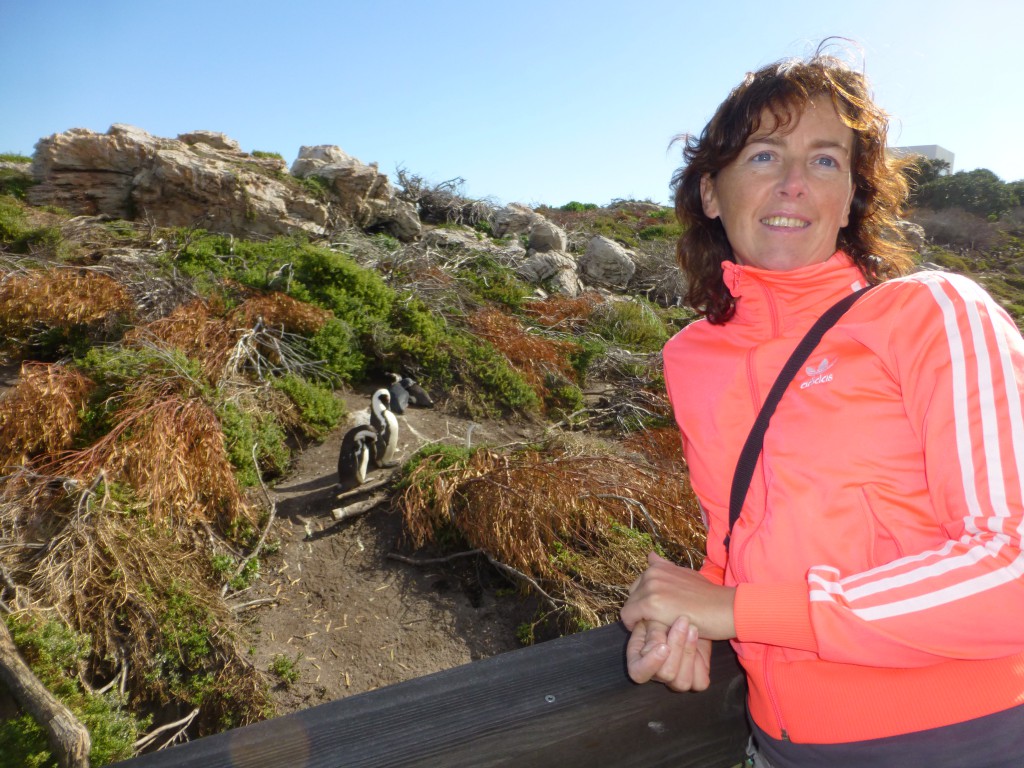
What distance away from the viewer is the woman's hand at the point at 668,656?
1056 millimetres

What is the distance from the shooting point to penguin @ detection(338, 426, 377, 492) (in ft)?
17.0

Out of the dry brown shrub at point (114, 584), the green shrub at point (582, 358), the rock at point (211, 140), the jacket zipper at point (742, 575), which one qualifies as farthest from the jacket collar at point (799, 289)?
the rock at point (211, 140)

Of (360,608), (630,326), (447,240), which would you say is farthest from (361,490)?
(447,240)

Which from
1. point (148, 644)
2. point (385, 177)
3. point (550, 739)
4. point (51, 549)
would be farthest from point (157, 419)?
point (385, 177)

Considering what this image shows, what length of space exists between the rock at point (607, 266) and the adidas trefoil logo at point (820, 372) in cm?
1310

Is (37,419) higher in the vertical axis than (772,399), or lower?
lower

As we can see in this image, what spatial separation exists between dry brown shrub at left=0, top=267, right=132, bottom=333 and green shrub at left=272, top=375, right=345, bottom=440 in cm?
179

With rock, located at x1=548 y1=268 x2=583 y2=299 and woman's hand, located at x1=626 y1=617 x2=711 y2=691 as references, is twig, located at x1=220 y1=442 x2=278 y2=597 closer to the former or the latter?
woman's hand, located at x1=626 y1=617 x2=711 y2=691

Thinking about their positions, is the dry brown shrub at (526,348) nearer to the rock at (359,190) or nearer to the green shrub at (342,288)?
the green shrub at (342,288)

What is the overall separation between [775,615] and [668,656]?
0.63 feet

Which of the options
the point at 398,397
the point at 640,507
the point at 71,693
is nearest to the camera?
the point at 71,693

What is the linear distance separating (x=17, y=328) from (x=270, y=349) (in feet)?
7.31

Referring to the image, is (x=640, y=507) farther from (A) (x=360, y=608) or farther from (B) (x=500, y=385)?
(B) (x=500, y=385)

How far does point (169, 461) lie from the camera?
13.7 ft
